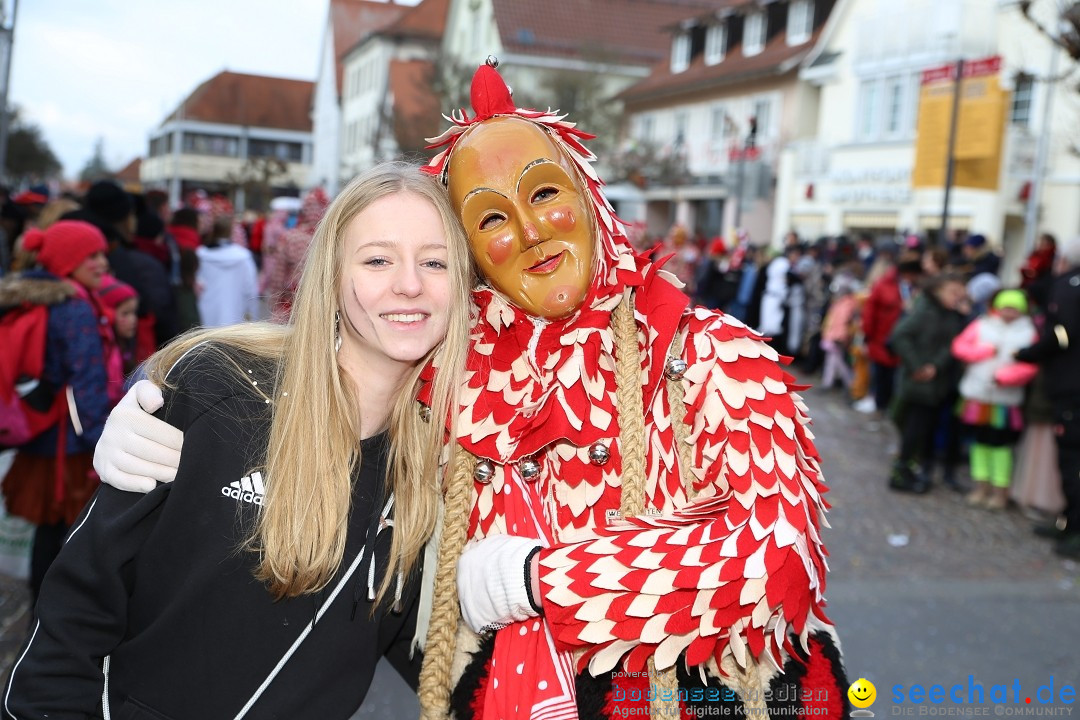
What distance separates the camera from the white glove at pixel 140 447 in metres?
1.69

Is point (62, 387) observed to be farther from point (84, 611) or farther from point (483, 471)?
point (483, 471)

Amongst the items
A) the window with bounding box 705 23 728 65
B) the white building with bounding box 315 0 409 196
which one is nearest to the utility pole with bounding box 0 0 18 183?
the window with bounding box 705 23 728 65

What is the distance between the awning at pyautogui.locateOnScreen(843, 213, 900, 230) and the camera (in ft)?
65.4

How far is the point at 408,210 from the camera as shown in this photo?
1.88m

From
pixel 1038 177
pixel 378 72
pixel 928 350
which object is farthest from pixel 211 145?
pixel 928 350

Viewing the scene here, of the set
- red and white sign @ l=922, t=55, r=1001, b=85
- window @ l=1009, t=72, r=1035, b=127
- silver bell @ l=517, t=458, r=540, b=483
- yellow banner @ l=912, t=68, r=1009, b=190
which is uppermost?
window @ l=1009, t=72, r=1035, b=127

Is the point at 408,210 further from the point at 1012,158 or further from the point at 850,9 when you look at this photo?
the point at 850,9

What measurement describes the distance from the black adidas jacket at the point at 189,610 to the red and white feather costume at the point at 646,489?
15.2 inches

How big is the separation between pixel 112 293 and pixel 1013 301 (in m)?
5.91

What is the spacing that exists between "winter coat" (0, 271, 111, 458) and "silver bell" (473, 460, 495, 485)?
242 cm

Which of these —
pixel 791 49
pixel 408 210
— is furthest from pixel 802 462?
pixel 791 49

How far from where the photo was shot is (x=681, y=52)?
28.0 meters

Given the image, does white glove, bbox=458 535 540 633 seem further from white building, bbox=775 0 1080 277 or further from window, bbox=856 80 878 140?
window, bbox=856 80 878 140

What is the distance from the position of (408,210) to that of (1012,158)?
1840 centimetres
